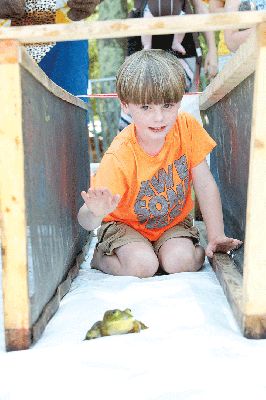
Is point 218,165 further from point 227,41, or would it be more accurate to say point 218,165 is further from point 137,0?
point 137,0

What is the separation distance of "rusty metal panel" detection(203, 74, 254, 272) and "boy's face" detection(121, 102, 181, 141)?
203 mm

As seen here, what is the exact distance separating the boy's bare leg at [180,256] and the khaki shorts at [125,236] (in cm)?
4

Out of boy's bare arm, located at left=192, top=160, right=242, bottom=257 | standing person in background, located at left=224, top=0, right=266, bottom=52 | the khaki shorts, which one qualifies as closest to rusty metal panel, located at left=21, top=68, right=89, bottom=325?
the khaki shorts

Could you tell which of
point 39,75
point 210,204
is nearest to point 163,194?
point 210,204

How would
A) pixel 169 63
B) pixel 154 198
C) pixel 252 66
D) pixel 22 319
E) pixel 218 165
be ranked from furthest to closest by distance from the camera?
pixel 218 165 → pixel 154 198 → pixel 169 63 → pixel 252 66 → pixel 22 319

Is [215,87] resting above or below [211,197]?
above

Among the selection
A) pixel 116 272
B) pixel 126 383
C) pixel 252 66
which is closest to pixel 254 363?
pixel 126 383

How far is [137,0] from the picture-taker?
137 inches

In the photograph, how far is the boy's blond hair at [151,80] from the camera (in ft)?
5.90

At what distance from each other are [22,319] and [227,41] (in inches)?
67.8

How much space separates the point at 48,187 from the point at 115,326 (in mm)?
450

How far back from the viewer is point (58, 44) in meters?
2.77

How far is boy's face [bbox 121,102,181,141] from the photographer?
182cm

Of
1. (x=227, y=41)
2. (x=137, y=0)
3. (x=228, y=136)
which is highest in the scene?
(x=137, y=0)
